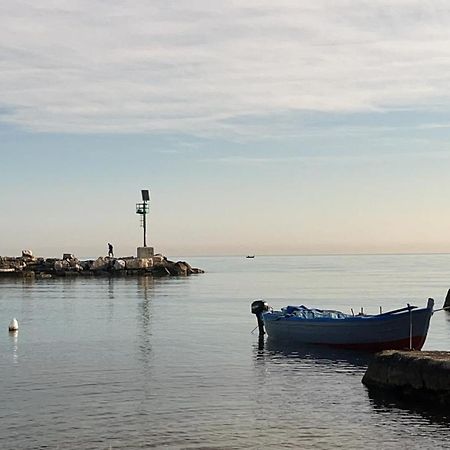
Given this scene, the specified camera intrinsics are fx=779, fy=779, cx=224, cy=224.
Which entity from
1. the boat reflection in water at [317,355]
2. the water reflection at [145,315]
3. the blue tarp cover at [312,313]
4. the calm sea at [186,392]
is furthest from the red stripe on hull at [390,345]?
the water reflection at [145,315]

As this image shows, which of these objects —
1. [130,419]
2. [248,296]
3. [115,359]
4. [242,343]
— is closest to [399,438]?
[130,419]

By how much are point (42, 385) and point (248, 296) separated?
54371 millimetres

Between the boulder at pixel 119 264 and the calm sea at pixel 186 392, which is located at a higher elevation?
the boulder at pixel 119 264

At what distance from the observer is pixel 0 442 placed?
1825 cm

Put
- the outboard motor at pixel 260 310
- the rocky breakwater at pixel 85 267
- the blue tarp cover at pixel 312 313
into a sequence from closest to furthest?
the blue tarp cover at pixel 312 313, the outboard motor at pixel 260 310, the rocky breakwater at pixel 85 267

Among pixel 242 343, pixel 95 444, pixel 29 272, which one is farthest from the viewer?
pixel 29 272

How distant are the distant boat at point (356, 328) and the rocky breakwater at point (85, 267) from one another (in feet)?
256

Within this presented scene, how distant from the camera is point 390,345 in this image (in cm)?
3369

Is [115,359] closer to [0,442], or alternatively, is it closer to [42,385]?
[42,385]

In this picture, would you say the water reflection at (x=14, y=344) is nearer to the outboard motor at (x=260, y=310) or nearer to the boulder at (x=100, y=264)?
the outboard motor at (x=260, y=310)

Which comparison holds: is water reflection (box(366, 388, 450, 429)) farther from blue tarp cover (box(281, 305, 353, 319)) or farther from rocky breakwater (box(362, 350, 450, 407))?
blue tarp cover (box(281, 305, 353, 319))

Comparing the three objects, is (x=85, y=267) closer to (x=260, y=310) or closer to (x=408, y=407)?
(x=260, y=310)

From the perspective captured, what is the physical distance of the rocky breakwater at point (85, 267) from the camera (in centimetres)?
11656

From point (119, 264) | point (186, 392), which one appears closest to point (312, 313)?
point (186, 392)
